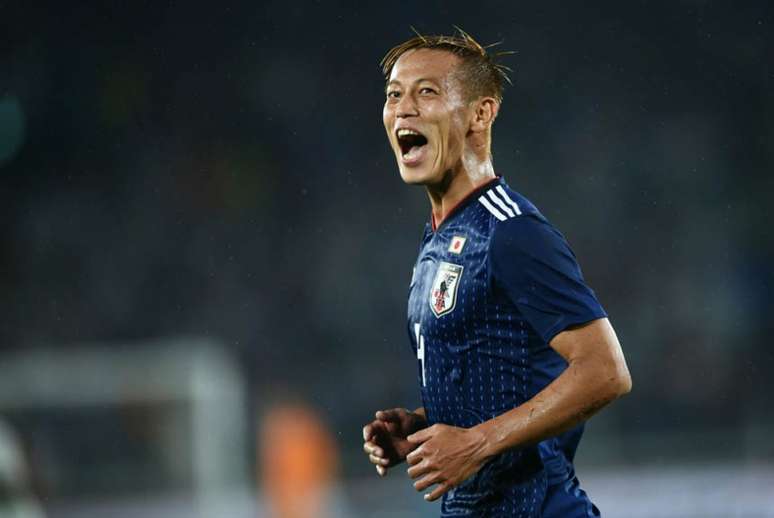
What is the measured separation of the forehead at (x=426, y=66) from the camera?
2.96m

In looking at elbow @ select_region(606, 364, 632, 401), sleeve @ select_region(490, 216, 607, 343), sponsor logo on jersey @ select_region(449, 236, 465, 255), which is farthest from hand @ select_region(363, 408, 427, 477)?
elbow @ select_region(606, 364, 632, 401)

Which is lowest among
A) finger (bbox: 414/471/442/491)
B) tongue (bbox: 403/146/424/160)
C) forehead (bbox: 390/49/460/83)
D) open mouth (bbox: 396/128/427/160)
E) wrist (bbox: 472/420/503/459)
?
finger (bbox: 414/471/442/491)

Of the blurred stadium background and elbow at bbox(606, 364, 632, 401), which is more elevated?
the blurred stadium background

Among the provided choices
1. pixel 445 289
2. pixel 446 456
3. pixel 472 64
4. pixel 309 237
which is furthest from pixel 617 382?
pixel 309 237

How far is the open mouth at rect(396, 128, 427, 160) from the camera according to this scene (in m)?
2.94

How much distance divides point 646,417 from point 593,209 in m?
2.87

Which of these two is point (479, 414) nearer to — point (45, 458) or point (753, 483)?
point (753, 483)

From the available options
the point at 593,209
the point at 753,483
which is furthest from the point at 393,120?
the point at 593,209

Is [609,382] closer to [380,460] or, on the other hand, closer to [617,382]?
[617,382]

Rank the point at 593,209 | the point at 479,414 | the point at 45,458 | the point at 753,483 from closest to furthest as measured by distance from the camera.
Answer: the point at 479,414 → the point at 753,483 → the point at 45,458 → the point at 593,209

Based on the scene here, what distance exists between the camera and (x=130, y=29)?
650 inches

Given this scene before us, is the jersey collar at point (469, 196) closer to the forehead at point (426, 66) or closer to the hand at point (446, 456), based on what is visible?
the forehead at point (426, 66)

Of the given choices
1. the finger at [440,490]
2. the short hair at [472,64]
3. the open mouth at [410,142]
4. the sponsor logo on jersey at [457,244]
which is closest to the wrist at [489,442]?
the finger at [440,490]

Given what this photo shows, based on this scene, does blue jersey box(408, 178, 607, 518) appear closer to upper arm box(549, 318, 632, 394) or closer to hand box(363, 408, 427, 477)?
upper arm box(549, 318, 632, 394)
